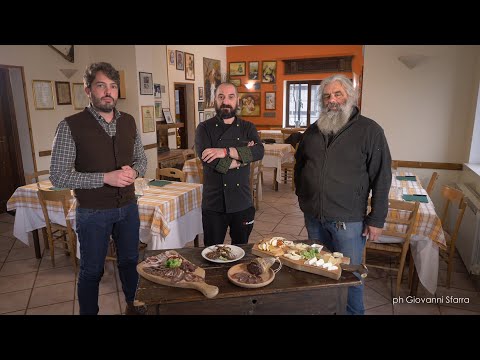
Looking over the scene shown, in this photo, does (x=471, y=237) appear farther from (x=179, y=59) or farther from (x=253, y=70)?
(x=253, y=70)

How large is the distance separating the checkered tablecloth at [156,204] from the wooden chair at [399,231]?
1.68 m

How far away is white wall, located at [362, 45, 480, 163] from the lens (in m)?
4.34

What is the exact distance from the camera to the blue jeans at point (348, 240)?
216 centimetres

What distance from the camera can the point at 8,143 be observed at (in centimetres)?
543

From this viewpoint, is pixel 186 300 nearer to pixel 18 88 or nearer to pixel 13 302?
pixel 13 302

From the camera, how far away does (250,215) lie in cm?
256

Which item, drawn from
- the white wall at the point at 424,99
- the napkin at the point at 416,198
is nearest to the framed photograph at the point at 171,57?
the white wall at the point at 424,99

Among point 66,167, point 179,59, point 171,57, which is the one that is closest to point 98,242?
point 66,167

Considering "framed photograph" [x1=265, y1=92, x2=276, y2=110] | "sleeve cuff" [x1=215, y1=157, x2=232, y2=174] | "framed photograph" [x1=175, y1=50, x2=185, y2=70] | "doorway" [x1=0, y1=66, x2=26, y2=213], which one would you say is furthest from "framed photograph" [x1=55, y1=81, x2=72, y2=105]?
"framed photograph" [x1=265, y1=92, x2=276, y2=110]

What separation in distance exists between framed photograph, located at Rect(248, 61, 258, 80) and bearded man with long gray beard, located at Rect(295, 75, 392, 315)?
8.72 metres

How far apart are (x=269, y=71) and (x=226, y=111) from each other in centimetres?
845

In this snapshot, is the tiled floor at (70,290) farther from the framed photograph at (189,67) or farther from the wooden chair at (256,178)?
the framed photograph at (189,67)

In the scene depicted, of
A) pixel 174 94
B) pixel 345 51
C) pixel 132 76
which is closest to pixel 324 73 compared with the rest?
pixel 345 51

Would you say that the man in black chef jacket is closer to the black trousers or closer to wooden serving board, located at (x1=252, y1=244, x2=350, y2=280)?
the black trousers
